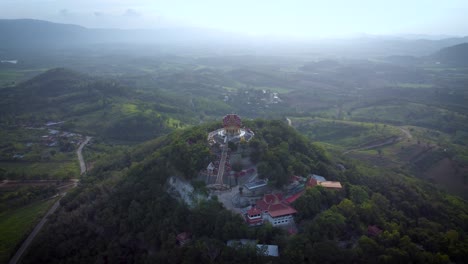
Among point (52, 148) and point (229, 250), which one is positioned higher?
point (229, 250)

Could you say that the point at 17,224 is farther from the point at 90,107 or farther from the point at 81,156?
the point at 90,107

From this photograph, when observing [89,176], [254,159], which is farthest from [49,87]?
[254,159]

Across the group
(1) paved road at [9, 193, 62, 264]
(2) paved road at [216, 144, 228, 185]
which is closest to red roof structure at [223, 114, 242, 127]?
(2) paved road at [216, 144, 228, 185]

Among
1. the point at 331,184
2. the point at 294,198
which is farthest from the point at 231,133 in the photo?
the point at 331,184

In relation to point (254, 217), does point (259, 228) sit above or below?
below

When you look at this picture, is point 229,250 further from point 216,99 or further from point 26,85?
point 26,85

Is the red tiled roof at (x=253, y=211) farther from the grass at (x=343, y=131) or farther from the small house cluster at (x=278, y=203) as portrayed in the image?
the grass at (x=343, y=131)
